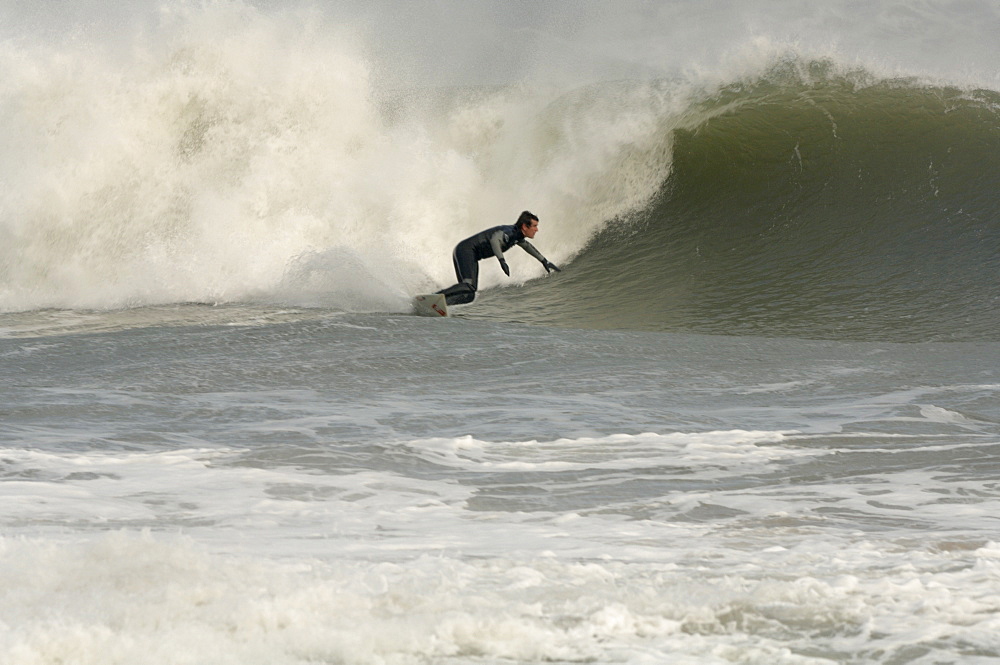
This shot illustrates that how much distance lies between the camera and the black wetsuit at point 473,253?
10.4 meters

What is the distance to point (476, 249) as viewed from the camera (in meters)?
10.5

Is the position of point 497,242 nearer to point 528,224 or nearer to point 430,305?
point 528,224

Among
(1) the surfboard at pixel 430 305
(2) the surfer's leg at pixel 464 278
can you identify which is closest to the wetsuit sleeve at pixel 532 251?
(2) the surfer's leg at pixel 464 278

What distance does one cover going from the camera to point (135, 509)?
352 centimetres

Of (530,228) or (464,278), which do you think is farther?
(464,278)

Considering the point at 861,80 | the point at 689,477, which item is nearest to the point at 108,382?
the point at 689,477

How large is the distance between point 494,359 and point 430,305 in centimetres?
277

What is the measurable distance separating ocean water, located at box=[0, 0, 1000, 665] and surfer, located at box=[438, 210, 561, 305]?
23 centimetres

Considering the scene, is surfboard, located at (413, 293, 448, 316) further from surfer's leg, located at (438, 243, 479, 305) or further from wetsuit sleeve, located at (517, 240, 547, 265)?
wetsuit sleeve, located at (517, 240, 547, 265)

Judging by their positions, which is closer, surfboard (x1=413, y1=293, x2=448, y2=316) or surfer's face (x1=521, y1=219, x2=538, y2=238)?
surfboard (x1=413, y1=293, x2=448, y2=316)

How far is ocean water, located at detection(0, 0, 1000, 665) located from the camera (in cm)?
242

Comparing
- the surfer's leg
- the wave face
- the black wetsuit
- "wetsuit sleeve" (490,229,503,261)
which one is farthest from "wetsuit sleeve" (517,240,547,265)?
the wave face

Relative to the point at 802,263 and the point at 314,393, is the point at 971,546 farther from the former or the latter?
the point at 802,263

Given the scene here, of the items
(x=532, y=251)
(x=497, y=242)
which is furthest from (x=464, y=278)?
(x=532, y=251)
